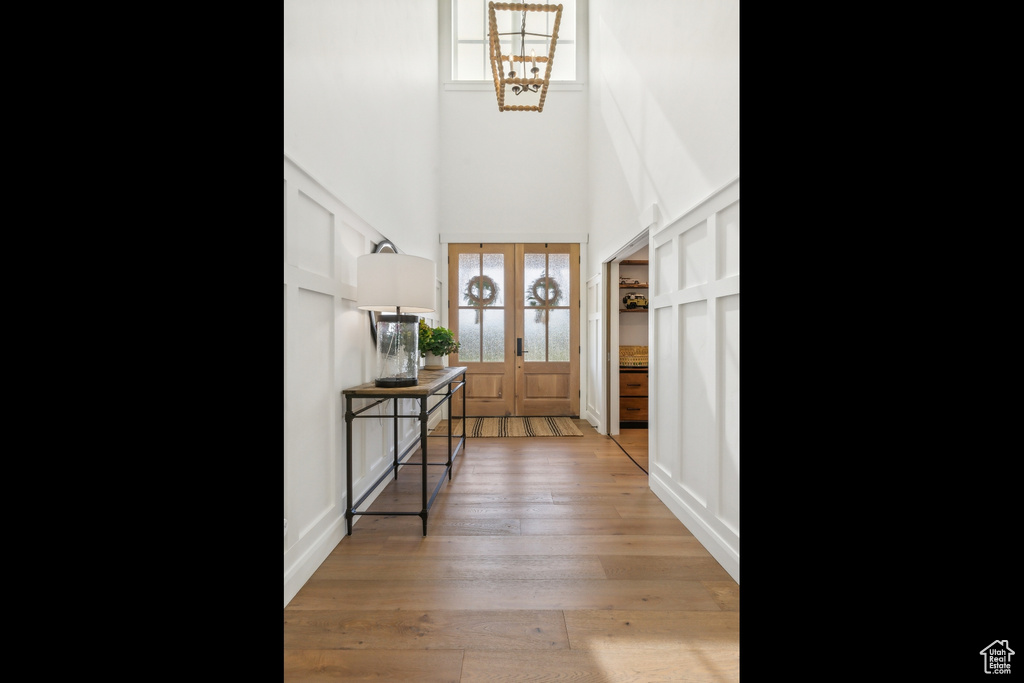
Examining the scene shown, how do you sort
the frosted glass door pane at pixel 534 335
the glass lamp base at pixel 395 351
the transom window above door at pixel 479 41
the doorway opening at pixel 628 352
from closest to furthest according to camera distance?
1. the glass lamp base at pixel 395 351
2. the doorway opening at pixel 628 352
3. the frosted glass door pane at pixel 534 335
4. the transom window above door at pixel 479 41

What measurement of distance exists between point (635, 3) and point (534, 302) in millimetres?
2976

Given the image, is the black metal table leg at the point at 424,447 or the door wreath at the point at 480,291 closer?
the black metal table leg at the point at 424,447

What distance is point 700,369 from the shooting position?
2143mm

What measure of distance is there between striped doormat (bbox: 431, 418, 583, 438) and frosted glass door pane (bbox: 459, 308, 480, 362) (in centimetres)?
74

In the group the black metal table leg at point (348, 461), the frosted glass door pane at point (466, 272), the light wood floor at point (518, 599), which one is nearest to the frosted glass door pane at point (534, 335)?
the frosted glass door pane at point (466, 272)

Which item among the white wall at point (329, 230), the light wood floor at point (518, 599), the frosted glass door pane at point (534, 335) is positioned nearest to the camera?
the light wood floor at point (518, 599)

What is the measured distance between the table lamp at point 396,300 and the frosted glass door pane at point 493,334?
2885 mm

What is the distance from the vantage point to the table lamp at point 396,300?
2232 mm

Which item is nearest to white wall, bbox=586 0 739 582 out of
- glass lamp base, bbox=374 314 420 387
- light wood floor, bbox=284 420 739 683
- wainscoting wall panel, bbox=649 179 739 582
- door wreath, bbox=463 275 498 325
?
wainscoting wall panel, bbox=649 179 739 582

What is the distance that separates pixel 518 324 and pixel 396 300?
10.9ft

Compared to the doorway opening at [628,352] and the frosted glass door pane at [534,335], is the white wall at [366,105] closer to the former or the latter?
the frosted glass door pane at [534,335]

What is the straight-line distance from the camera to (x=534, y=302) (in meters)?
5.48

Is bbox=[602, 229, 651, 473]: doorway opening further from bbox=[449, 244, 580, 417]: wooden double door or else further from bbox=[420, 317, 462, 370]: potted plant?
bbox=[420, 317, 462, 370]: potted plant
